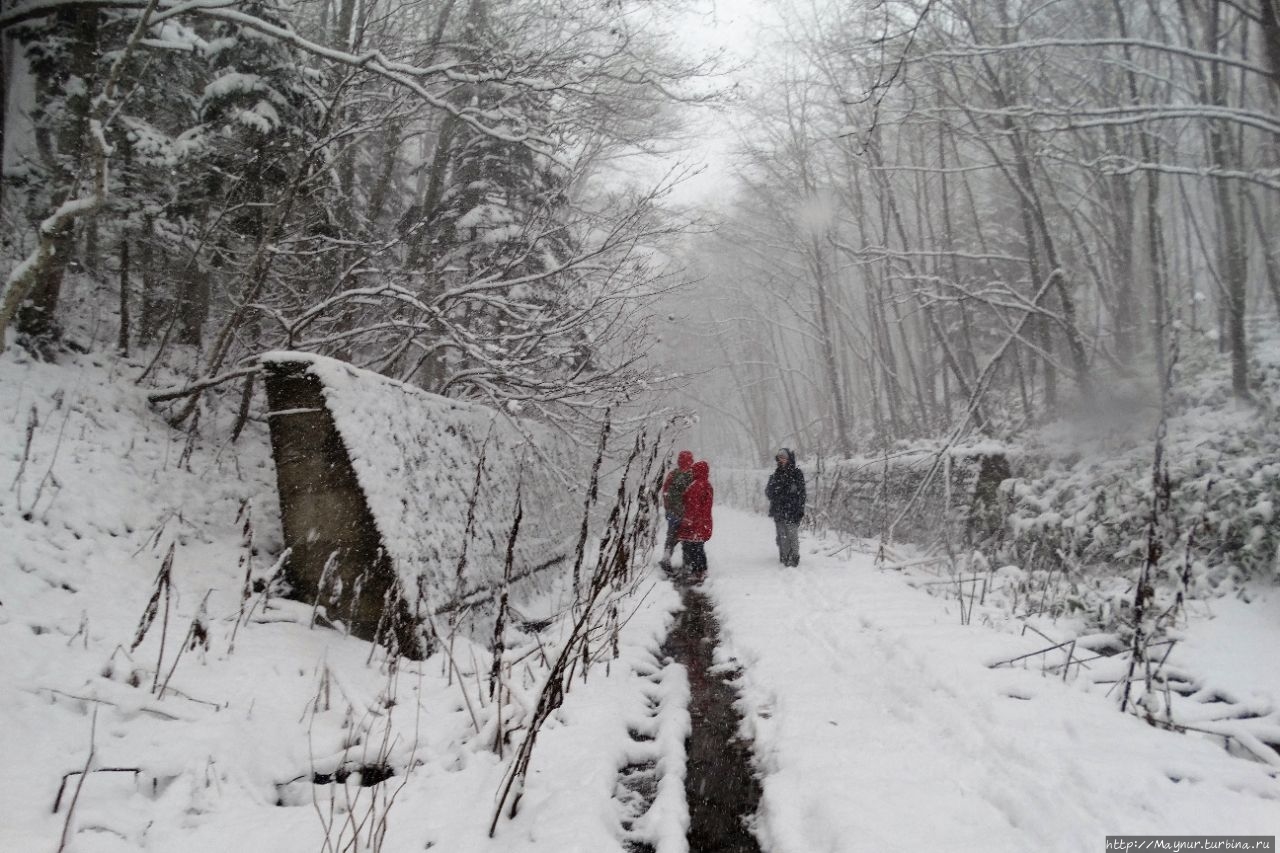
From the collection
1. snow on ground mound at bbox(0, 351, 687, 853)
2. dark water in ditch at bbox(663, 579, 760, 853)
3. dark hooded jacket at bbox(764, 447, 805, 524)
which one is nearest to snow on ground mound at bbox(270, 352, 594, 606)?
snow on ground mound at bbox(0, 351, 687, 853)

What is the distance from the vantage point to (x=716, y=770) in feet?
9.47

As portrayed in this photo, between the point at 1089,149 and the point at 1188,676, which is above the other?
the point at 1089,149

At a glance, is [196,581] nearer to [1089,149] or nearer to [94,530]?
[94,530]

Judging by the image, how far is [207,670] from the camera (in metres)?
3.23

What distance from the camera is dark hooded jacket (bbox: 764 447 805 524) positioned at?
27.9ft

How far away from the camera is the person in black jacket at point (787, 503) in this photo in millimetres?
8484

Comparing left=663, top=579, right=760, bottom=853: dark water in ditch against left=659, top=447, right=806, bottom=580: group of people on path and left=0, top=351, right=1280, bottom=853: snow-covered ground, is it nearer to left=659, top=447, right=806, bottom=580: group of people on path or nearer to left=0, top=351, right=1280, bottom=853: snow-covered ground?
left=0, top=351, right=1280, bottom=853: snow-covered ground

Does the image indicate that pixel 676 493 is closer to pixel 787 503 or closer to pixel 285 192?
pixel 787 503

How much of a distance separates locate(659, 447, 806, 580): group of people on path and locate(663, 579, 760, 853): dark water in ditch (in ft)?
11.8

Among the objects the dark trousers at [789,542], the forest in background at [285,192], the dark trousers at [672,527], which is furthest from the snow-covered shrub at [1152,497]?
the forest in background at [285,192]

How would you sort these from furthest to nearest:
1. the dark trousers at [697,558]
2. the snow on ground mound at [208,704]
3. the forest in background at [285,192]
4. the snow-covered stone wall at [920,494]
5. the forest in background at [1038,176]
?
1. the snow-covered stone wall at [920,494]
2. the dark trousers at [697,558]
3. the forest in background at [1038,176]
4. the forest in background at [285,192]
5. the snow on ground mound at [208,704]

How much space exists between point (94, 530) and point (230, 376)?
167cm

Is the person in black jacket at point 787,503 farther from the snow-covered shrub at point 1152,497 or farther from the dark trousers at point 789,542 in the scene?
the snow-covered shrub at point 1152,497

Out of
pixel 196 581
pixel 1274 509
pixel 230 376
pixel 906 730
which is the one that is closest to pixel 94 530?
pixel 196 581
